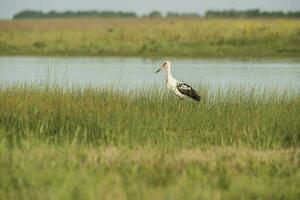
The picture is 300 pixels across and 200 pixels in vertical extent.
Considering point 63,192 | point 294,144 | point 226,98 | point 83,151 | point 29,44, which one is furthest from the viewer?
point 29,44

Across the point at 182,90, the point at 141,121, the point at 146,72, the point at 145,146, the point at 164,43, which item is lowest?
the point at 164,43

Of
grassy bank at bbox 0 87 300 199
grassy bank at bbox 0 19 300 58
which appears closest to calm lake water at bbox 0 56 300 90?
grassy bank at bbox 0 19 300 58

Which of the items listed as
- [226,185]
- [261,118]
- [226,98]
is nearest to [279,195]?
[226,185]

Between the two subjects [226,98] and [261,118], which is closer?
[261,118]

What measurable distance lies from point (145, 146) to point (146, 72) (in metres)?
15.2

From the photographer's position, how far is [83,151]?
28.0ft

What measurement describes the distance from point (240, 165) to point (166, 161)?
2.47ft

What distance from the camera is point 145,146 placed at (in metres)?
9.13

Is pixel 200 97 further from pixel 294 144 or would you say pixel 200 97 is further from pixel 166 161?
pixel 166 161

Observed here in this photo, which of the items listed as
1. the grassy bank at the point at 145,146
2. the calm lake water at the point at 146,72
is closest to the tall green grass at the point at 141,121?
the grassy bank at the point at 145,146

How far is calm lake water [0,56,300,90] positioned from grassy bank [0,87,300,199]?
6.15m

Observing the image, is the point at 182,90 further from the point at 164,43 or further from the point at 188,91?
the point at 164,43

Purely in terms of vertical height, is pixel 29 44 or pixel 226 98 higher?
pixel 226 98

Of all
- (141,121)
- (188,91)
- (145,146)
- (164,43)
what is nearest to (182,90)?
(188,91)
